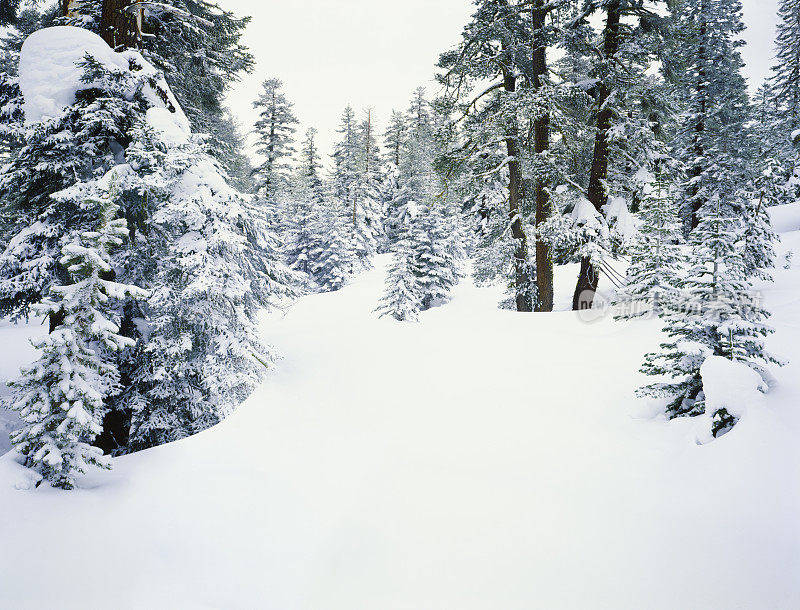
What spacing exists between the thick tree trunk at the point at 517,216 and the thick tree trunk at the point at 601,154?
2.14 metres

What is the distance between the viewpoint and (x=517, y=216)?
1289 cm

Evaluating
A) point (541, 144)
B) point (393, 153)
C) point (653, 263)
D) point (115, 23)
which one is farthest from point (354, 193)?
point (653, 263)

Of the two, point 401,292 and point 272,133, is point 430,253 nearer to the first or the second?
point 401,292

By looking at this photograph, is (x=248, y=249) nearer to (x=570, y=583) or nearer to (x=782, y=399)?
(x=570, y=583)

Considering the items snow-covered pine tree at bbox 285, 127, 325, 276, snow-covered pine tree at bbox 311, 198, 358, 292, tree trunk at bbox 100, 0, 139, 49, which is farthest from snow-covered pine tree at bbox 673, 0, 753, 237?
snow-covered pine tree at bbox 285, 127, 325, 276

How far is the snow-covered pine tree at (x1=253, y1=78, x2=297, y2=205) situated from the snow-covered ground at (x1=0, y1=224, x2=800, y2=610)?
29.1 m

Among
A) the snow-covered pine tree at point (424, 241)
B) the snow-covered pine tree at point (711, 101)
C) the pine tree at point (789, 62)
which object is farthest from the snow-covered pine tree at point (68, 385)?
the pine tree at point (789, 62)

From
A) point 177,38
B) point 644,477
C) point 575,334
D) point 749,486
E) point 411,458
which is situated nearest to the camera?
point 749,486

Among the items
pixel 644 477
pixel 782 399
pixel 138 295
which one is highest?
pixel 138 295

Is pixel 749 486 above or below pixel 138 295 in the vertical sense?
below

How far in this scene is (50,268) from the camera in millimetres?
5992

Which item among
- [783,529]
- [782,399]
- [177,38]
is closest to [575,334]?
[782,399]

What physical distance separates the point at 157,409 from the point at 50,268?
259cm

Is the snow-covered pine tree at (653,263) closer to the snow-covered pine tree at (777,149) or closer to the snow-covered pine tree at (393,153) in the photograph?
the snow-covered pine tree at (777,149)
